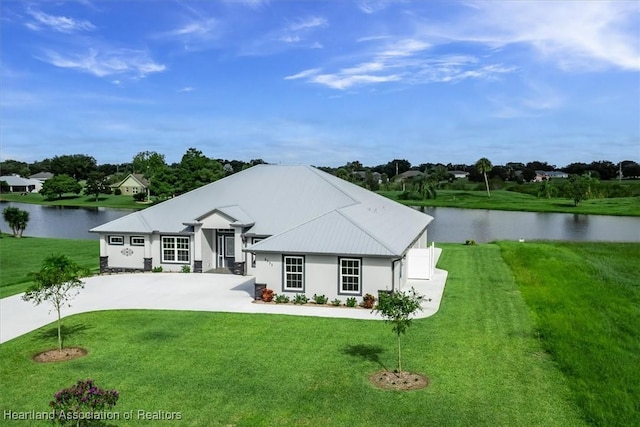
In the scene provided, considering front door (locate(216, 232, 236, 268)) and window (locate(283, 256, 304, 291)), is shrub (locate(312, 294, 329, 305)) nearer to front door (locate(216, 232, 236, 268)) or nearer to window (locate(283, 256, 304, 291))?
window (locate(283, 256, 304, 291))

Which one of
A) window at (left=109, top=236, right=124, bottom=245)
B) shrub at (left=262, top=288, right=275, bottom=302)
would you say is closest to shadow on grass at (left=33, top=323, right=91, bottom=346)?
shrub at (left=262, top=288, right=275, bottom=302)

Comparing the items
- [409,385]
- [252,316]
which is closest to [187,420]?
[409,385]

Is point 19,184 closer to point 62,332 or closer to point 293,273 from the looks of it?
point 293,273

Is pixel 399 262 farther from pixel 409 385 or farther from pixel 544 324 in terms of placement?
pixel 409 385

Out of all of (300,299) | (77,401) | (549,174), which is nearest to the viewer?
(77,401)

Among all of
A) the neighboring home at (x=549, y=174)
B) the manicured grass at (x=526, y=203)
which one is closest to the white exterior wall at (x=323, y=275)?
the manicured grass at (x=526, y=203)

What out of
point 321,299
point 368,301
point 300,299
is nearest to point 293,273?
point 300,299

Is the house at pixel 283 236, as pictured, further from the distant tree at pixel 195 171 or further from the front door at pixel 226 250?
the distant tree at pixel 195 171
